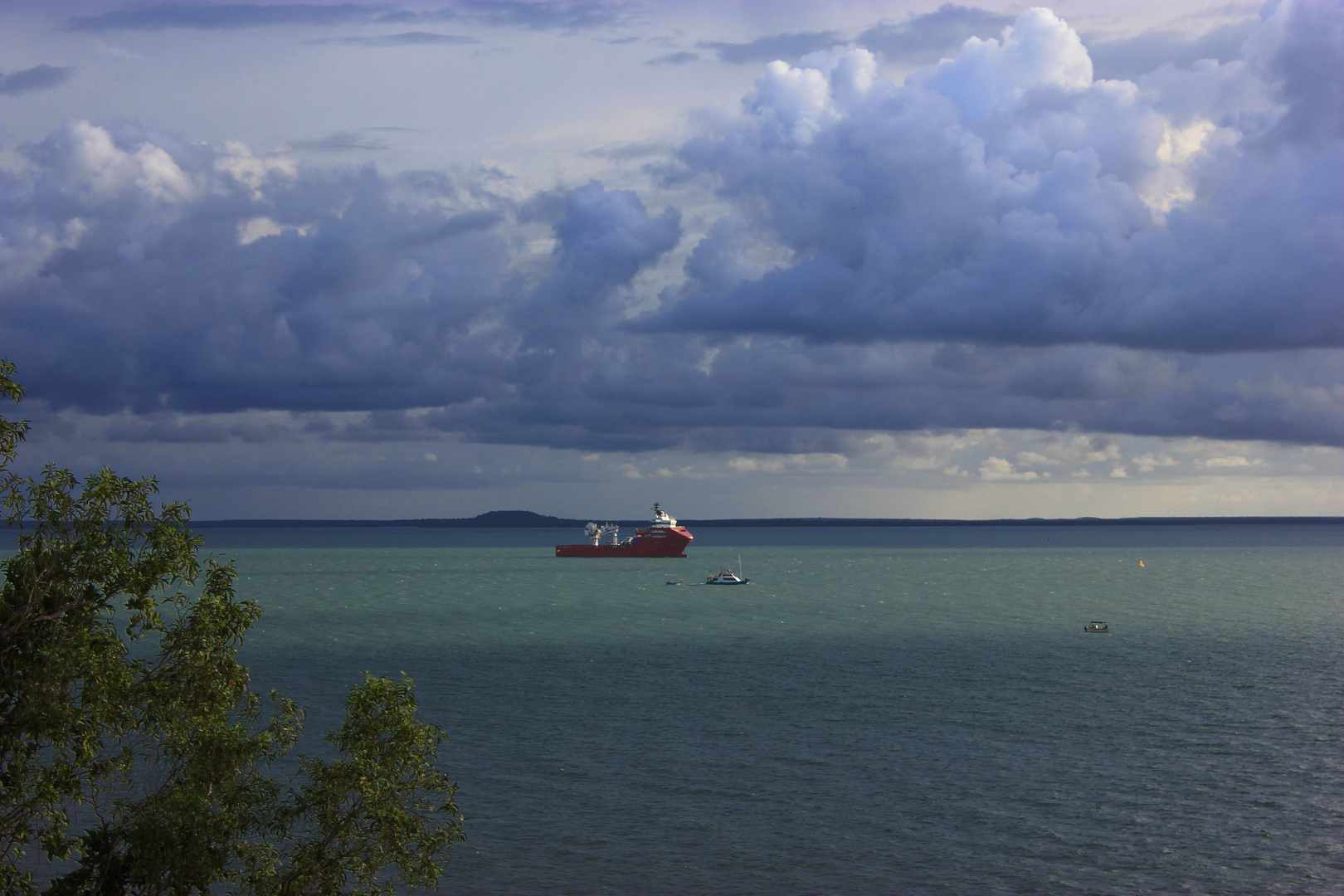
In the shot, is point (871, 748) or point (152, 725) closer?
point (152, 725)

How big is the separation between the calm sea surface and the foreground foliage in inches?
682

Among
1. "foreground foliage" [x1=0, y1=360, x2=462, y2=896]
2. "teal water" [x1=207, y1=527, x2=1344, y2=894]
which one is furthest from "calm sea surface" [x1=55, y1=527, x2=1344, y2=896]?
"foreground foliage" [x1=0, y1=360, x2=462, y2=896]

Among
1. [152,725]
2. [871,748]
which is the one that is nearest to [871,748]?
[871,748]

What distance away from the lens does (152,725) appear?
20203 mm

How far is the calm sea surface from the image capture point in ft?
128

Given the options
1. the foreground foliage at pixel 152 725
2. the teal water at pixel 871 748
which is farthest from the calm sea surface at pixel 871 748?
the foreground foliage at pixel 152 725

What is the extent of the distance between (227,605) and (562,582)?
173 m

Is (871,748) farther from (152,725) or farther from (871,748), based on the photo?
(152,725)

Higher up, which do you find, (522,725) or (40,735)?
(40,735)

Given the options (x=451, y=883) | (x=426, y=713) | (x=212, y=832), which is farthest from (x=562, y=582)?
(x=212, y=832)

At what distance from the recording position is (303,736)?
187 feet

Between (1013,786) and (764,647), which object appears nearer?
(1013,786)

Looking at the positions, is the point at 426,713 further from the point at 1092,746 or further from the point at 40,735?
the point at 40,735

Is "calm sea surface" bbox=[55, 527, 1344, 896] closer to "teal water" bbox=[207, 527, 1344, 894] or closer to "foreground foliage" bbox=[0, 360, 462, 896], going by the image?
"teal water" bbox=[207, 527, 1344, 894]
